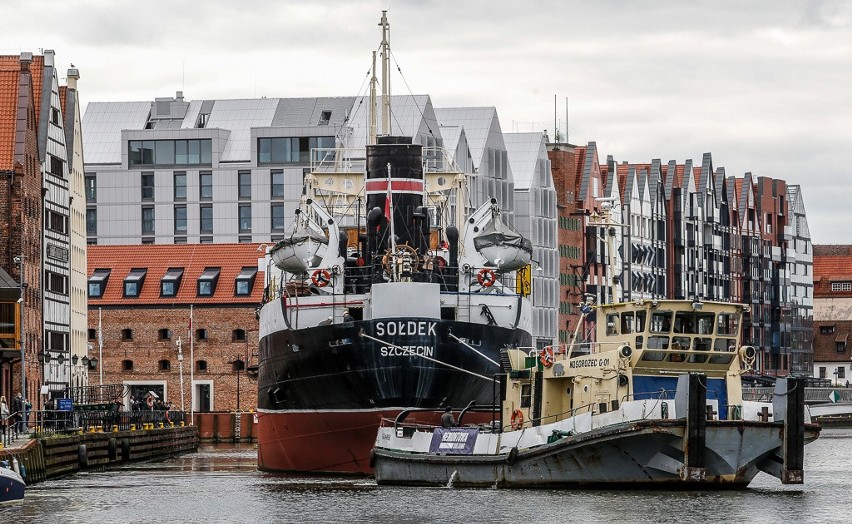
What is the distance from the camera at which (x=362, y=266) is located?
7644cm

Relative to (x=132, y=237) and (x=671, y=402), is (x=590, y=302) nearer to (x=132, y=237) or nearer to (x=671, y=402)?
(x=671, y=402)

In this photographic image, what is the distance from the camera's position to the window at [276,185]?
162m

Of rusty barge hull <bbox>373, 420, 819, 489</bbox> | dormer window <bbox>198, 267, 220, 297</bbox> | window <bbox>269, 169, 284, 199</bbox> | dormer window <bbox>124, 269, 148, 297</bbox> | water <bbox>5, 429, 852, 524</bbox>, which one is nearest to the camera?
water <bbox>5, 429, 852, 524</bbox>

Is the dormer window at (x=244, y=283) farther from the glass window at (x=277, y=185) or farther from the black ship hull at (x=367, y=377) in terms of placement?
the black ship hull at (x=367, y=377)

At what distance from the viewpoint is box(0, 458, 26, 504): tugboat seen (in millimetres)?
58037

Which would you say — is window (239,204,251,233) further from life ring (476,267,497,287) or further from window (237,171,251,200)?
life ring (476,267,497,287)

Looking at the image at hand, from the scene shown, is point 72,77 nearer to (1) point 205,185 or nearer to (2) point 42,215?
(2) point 42,215

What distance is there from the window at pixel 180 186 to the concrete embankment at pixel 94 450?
52.6m

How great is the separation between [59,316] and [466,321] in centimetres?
A: 4665

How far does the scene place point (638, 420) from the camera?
2202 inches

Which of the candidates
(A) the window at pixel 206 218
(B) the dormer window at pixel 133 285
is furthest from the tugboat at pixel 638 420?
(A) the window at pixel 206 218

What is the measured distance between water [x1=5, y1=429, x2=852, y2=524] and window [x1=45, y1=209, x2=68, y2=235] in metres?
42.2

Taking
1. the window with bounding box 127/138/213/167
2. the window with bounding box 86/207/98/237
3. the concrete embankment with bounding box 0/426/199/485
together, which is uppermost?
the window with bounding box 127/138/213/167

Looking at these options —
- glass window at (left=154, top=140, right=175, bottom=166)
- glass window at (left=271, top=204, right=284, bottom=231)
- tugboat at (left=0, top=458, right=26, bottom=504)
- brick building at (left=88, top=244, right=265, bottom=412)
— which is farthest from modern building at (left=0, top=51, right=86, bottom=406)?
glass window at (left=154, top=140, right=175, bottom=166)
